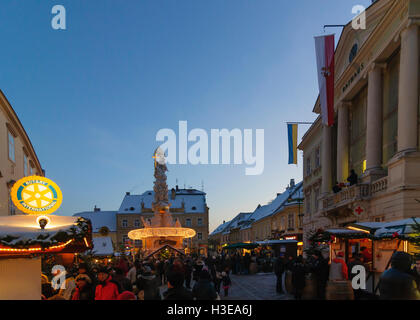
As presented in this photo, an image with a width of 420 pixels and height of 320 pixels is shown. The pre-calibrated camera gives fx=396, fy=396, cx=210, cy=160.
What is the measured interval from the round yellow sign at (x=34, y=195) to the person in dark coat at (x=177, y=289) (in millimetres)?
5027

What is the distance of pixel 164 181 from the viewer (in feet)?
140

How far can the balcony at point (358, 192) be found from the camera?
1962 centimetres

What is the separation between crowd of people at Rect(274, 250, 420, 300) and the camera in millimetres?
4410

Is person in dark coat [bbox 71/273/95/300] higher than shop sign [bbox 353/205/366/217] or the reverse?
the reverse

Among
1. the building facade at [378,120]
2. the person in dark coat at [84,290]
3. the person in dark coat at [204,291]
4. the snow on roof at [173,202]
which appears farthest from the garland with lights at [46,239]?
the snow on roof at [173,202]

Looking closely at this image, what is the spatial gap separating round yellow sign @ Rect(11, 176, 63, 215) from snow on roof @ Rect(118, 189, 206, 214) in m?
83.6

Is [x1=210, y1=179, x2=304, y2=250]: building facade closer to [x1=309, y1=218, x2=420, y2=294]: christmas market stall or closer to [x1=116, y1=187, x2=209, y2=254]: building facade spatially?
[x1=116, y1=187, x2=209, y2=254]: building facade

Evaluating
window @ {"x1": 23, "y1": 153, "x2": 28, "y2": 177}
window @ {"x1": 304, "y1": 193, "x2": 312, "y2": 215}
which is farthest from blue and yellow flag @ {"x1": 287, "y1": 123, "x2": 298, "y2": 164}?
window @ {"x1": 23, "y1": 153, "x2": 28, "y2": 177}

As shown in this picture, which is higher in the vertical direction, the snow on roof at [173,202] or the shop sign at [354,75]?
the shop sign at [354,75]

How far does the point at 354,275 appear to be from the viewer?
12469mm

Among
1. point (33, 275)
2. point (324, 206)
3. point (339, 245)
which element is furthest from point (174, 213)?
point (33, 275)

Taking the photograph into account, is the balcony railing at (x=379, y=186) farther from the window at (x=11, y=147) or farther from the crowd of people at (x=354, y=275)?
the window at (x=11, y=147)
